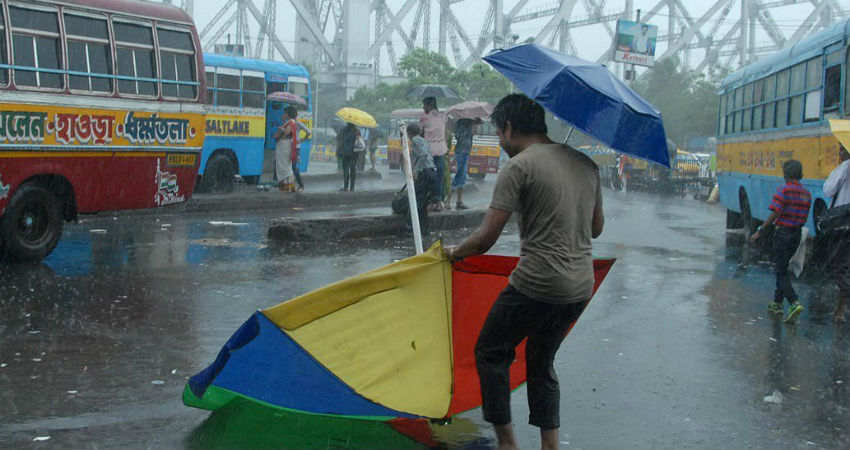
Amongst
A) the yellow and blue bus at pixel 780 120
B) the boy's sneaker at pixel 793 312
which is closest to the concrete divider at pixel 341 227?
the yellow and blue bus at pixel 780 120

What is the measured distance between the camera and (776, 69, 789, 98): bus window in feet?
42.2

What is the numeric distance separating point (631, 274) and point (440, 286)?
6759 millimetres

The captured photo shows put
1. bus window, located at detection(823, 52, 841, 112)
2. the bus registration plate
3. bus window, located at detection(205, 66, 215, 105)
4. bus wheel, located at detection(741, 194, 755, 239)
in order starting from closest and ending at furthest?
bus window, located at detection(823, 52, 841, 112), the bus registration plate, bus wheel, located at detection(741, 194, 755, 239), bus window, located at detection(205, 66, 215, 105)

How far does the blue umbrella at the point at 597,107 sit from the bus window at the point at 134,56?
786cm

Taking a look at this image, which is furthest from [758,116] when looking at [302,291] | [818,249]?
[302,291]

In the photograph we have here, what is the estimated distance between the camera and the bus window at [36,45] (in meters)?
9.85

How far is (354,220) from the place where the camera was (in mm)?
13328

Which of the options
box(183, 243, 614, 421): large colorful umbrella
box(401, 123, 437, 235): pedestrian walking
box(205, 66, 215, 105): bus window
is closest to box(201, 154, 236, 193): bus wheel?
box(205, 66, 215, 105): bus window

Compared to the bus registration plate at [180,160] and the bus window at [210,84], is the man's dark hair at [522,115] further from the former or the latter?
the bus window at [210,84]

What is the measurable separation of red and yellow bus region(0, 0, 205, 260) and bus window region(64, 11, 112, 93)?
1 centimetres

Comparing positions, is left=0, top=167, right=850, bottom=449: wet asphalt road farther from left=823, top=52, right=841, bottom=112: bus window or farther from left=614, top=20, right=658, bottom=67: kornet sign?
left=614, top=20, right=658, bottom=67: kornet sign

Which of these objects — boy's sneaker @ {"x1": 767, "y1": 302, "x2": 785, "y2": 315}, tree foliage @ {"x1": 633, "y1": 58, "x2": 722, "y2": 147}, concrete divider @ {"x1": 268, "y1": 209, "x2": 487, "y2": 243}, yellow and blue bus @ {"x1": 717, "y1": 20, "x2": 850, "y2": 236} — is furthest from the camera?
tree foliage @ {"x1": 633, "y1": 58, "x2": 722, "y2": 147}

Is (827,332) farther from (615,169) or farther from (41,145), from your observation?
(615,169)

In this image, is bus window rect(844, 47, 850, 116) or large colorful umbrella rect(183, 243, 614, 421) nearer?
large colorful umbrella rect(183, 243, 614, 421)
